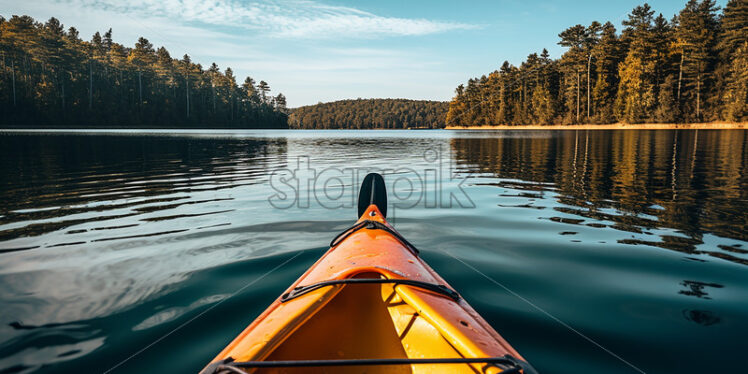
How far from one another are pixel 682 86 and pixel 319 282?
229ft

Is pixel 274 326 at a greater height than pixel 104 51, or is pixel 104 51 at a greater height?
pixel 104 51

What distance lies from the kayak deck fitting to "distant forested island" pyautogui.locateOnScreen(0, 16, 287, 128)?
273ft

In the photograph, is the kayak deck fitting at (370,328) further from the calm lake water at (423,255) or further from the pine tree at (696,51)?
the pine tree at (696,51)

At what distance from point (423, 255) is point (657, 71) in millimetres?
68886

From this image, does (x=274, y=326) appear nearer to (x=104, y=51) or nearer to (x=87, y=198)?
(x=87, y=198)

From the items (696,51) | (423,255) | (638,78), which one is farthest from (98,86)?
(696,51)

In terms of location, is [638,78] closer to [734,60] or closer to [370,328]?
[734,60]

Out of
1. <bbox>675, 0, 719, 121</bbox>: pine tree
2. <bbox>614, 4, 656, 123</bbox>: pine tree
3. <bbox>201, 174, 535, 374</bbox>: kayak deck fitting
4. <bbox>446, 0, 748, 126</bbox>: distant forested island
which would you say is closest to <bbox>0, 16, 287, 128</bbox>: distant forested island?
<bbox>446, 0, 748, 126</bbox>: distant forested island

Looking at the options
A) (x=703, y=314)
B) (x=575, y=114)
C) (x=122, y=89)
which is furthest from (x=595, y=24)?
(x=122, y=89)

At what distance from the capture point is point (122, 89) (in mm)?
84625

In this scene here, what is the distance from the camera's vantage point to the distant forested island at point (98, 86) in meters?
65.9

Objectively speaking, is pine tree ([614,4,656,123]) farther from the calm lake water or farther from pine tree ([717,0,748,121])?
the calm lake water

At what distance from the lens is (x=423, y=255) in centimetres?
580

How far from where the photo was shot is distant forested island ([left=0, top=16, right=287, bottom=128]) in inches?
2594
